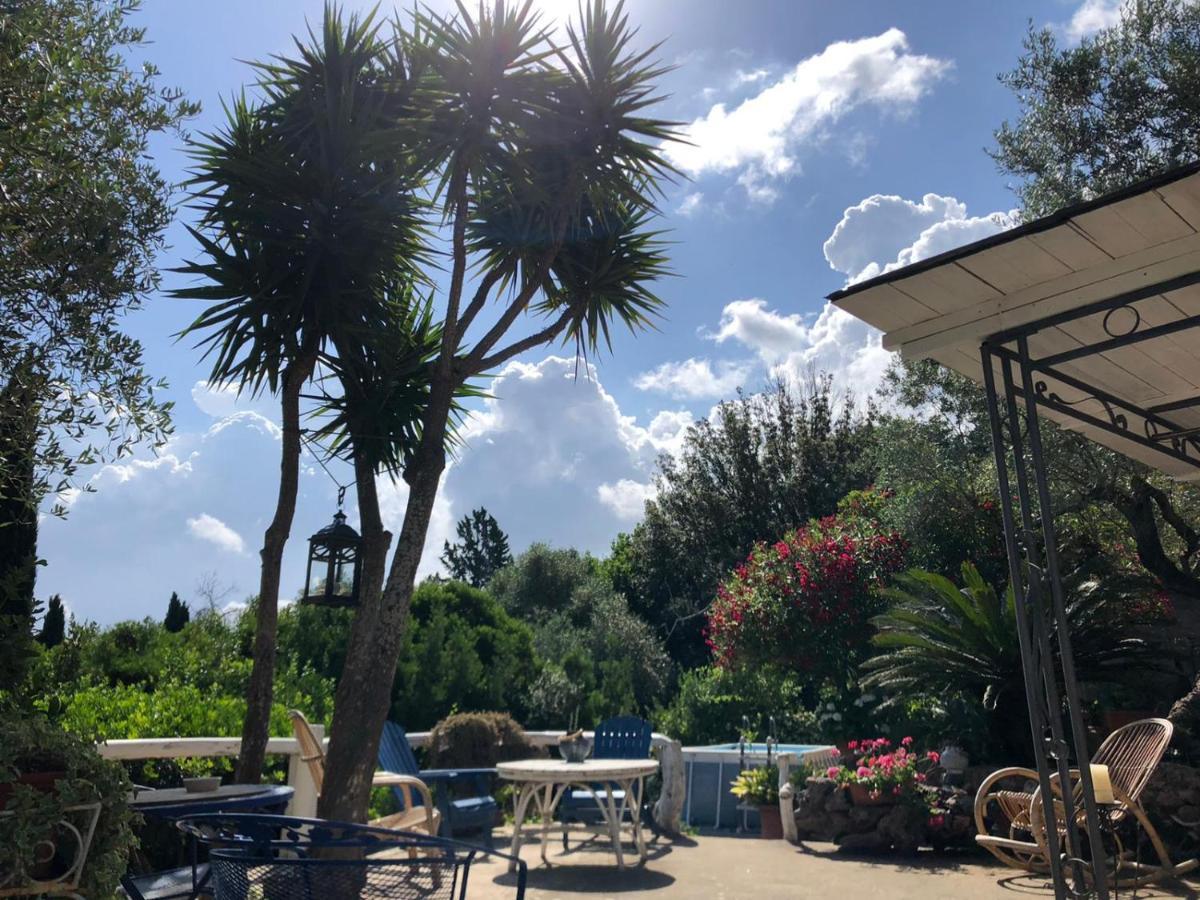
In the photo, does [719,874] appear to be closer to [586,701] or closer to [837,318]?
[586,701]

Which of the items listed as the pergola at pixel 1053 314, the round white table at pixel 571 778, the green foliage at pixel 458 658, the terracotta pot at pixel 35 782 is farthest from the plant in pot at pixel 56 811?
the green foliage at pixel 458 658

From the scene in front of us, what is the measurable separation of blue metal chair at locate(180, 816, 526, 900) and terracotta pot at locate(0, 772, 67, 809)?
0.85 metres

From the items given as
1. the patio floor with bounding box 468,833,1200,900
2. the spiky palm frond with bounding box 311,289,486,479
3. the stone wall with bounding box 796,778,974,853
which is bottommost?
the patio floor with bounding box 468,833,1200,900

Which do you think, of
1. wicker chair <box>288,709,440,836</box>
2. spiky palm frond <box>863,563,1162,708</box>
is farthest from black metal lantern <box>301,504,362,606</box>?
spiky palm frond <box>863,563,1162,708</box>

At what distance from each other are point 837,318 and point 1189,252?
1551 cm

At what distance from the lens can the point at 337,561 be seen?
551cm

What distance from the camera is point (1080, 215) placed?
2498mm

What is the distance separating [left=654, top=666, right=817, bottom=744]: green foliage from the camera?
38.0ft

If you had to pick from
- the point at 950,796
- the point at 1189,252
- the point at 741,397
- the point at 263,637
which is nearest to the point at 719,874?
the point at 950,796

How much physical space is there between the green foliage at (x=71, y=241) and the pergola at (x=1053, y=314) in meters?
2.78

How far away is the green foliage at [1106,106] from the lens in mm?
8203

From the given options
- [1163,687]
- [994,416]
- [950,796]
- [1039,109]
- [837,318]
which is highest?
[837,318]

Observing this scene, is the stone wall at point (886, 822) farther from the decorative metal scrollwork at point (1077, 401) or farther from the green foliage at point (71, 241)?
the green foliage at point (71, 241)

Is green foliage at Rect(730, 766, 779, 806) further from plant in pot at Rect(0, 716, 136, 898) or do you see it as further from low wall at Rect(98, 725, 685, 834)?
plant in pot at Rect(0, 716, 136, 898)
